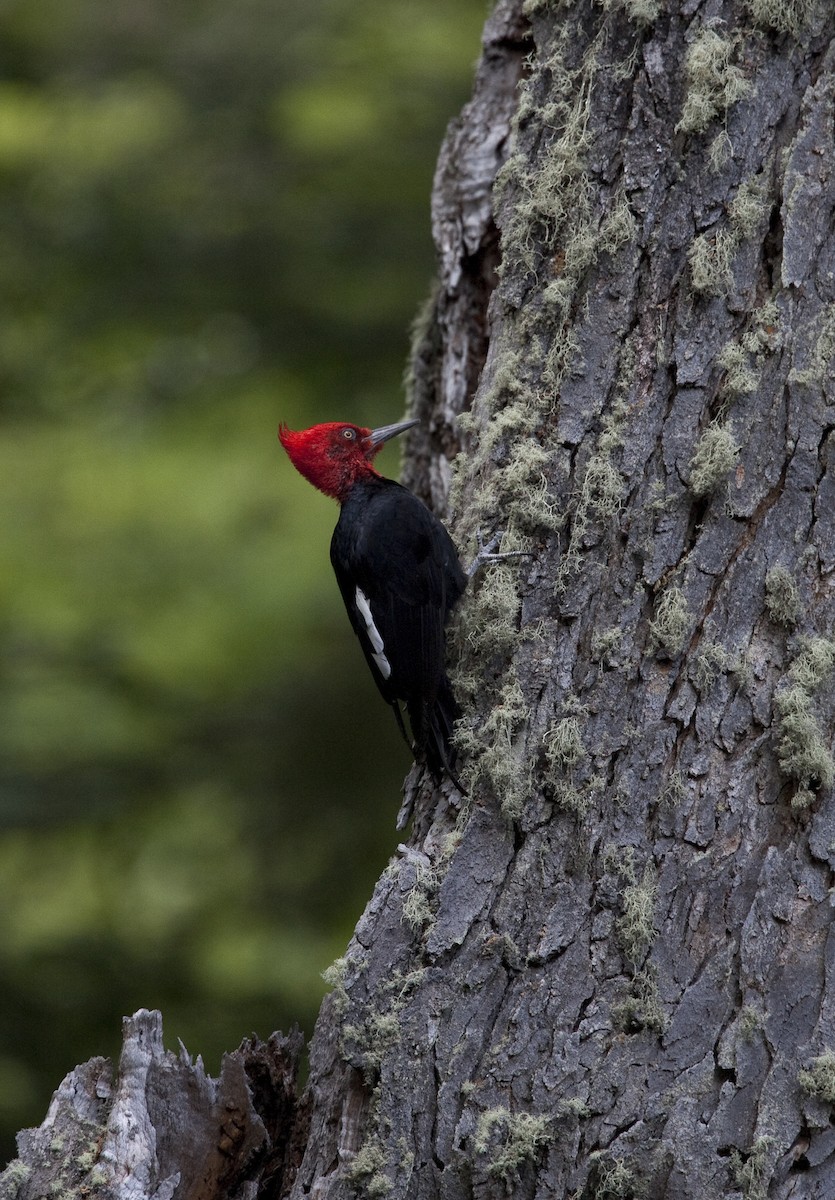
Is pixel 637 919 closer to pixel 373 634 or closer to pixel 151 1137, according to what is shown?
pixel 151 1137

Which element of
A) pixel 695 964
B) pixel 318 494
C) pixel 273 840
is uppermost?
pixel 318 494

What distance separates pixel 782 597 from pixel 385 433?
1751mm

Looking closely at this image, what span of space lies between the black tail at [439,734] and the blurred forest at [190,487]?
144 centimetres

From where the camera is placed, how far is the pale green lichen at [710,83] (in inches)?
89.5

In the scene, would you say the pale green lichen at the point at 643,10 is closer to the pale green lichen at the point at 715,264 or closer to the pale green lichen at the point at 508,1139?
the pale green lichen at the point at 715,264

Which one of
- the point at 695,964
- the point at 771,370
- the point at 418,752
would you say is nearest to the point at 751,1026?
the point at 695,964

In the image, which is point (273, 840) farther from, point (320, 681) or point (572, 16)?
point (572, 16)

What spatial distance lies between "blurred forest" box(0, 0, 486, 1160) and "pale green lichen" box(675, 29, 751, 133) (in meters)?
2.01

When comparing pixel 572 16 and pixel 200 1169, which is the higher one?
pixel 572 16

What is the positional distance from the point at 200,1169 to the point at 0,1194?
38 centimetres

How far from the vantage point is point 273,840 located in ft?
14.7

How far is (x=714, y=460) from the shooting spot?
219 cm

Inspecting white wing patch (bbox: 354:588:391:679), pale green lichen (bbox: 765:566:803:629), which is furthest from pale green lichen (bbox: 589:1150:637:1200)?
white wing patch (bbox: 354:588:391:679)

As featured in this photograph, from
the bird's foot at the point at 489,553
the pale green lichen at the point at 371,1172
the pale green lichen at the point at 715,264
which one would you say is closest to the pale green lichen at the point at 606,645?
the bird's foot at the point at 489,553
